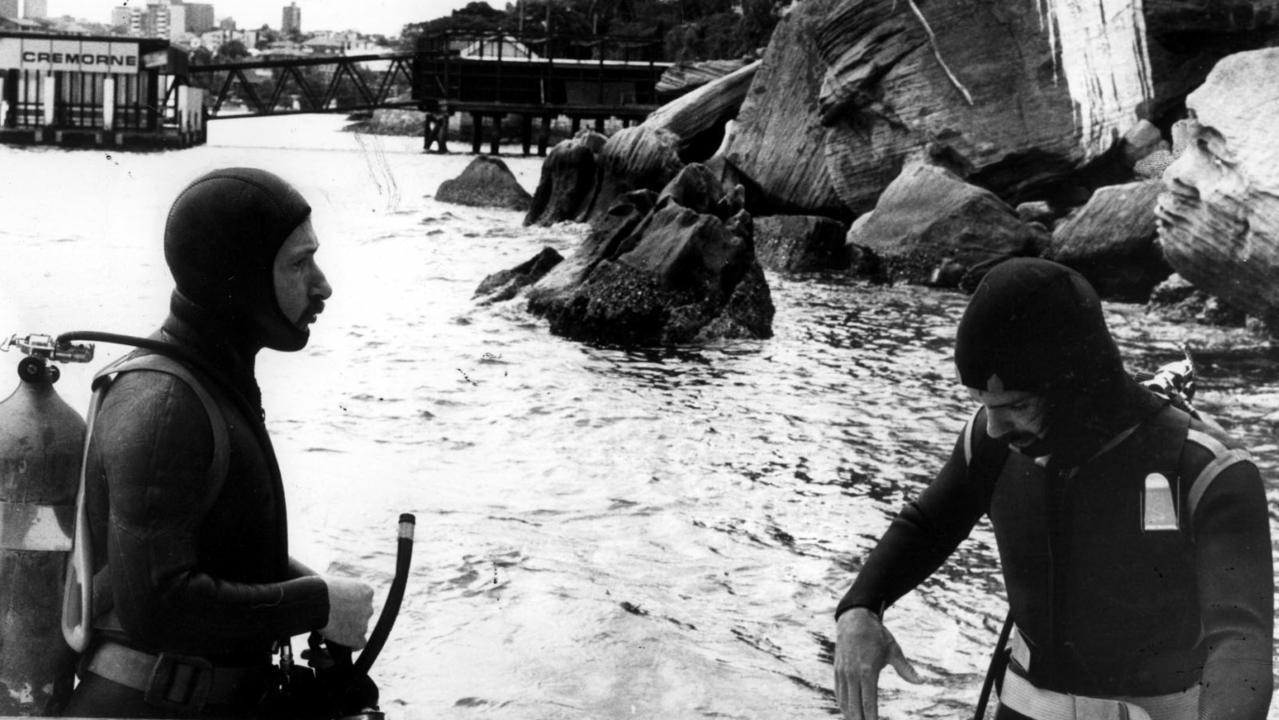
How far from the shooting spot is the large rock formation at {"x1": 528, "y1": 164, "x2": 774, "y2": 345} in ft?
50.1

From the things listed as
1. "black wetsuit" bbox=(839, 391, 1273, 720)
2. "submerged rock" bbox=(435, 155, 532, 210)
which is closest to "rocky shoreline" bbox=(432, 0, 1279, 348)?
"submerged rock" bbox=(435, 155, 532, 210)

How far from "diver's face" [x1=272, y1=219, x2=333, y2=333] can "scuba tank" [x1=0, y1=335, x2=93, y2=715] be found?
0.40m

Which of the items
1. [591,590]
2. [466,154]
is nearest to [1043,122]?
[591,590]

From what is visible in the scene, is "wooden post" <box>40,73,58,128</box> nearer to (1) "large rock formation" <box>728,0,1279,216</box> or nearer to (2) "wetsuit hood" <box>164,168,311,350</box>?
(1) "large rock formation" <box>728,0,1279,216</box>

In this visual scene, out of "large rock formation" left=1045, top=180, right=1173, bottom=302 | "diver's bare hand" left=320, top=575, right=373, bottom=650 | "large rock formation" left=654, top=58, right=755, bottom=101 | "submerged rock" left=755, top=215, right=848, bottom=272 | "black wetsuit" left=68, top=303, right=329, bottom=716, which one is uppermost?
"large rock formation" left=654, top=58, right=755, bottom=101

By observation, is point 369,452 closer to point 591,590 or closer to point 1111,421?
point 591,590

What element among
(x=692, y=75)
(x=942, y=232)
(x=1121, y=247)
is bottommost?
(x=942, y=232)

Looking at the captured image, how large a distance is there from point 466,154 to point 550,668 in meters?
52.3

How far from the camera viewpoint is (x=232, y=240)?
2.57 meters

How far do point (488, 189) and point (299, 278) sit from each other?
97.0ft

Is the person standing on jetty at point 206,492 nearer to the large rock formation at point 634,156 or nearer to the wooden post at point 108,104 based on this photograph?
the wooden post at point 108,104

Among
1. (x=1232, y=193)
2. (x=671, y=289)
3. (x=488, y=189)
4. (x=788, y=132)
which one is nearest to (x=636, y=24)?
(x=488, y=189)

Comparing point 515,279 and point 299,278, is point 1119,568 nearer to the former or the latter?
point 299,278

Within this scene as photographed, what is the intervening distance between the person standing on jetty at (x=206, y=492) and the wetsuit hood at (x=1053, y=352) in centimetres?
123
